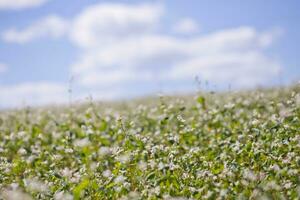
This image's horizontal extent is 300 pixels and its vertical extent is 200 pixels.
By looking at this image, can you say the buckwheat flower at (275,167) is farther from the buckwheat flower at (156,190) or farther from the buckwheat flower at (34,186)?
the buckwheat flower at (34,186)

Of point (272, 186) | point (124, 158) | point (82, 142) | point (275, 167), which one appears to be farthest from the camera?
point (82, 142)

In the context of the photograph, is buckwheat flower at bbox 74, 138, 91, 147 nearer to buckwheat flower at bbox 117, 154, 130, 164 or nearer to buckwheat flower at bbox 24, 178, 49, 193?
buckwheat flower at bbox 117, 154, 130, 164

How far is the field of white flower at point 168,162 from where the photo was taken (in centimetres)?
809

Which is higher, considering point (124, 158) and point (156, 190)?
point (124, 158)

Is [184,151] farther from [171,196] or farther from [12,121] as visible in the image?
[12,121]

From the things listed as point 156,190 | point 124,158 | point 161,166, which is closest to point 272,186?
point 156,190

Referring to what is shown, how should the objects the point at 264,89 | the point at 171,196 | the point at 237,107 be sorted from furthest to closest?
the point at 264,89
the point at 237,107
the point at 171,196

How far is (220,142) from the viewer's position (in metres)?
11.4

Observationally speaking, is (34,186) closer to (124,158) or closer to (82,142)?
(124,158)

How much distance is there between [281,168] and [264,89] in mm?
16604

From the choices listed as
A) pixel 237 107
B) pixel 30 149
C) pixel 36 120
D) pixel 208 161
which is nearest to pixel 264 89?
pixel 237 107

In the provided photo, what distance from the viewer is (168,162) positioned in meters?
9.51

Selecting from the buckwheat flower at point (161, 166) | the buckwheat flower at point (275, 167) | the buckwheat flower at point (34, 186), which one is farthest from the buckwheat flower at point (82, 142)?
the buckwheat flower at point (275, 167)

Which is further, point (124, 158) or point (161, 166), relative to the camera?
point (124, 158)
